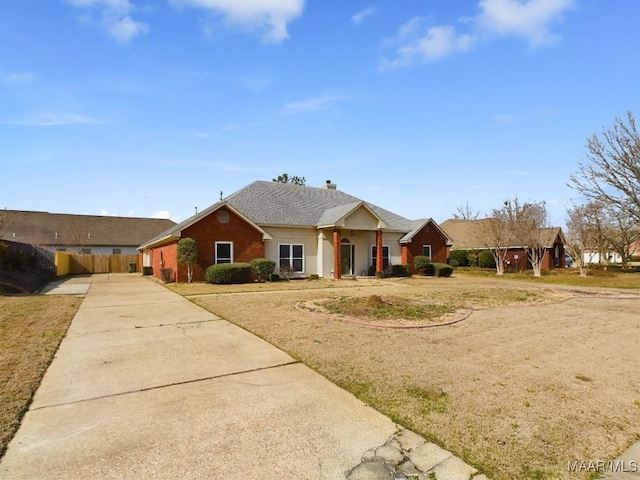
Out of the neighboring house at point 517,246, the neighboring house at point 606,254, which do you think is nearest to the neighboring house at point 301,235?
the neighboring house at point 517,246

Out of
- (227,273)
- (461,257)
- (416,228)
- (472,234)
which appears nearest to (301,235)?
(227,273)

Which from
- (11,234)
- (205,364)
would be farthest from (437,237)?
(11,234)

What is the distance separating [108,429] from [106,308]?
940 centimetres

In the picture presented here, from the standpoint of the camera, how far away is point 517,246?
35562 mm

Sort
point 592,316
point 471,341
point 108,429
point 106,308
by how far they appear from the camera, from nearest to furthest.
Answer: point 108,429
point 471,341
point 592,316
point 106,308

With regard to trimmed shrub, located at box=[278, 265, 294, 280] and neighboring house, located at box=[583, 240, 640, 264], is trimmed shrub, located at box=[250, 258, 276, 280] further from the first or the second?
neighboring house, located at box=[583, 240, 640, 264]

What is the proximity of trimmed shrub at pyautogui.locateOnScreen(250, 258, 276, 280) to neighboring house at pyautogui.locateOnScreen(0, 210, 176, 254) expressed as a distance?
2872 cm

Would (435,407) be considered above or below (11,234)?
below

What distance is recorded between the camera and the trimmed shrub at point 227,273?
19.8 m

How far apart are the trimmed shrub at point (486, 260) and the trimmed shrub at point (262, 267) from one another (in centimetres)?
2604

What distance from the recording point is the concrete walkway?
3221mm

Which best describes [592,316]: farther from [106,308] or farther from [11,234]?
[11,234]

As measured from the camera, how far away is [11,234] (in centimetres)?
4000

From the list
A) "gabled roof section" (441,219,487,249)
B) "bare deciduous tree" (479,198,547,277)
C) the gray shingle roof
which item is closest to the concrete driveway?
the gray shingle roof
